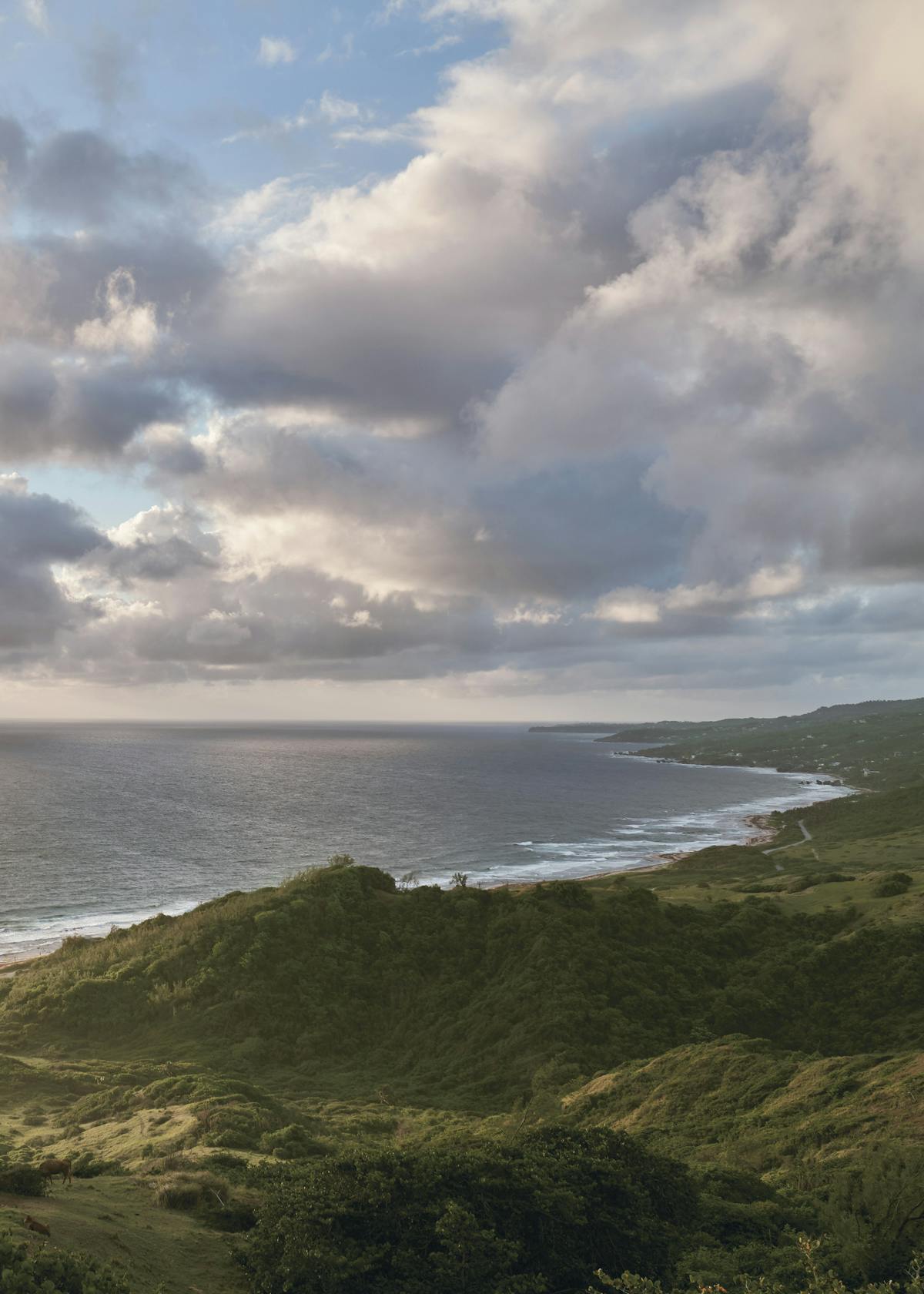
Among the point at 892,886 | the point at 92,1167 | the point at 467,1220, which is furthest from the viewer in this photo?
the point at 892,886

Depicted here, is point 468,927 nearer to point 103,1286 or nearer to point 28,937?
point 103,1286

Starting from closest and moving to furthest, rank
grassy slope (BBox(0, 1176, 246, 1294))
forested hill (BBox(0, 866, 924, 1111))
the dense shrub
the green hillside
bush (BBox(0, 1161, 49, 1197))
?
1. grassy slope (BBox(0, 1176, 246, 1294))
2. the dense shrub
3. the green hillside
4. bush (BBox(0, 1161, 49, 1197))
5. forested hill (BBox(0, 866, 924, 1111))

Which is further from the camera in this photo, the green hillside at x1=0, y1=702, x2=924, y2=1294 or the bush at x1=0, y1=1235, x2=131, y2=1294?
the green hillside at x1=0, y1=702, x2=924, y2=1294

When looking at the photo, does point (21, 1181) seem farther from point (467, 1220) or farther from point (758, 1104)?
point (758, 1104)

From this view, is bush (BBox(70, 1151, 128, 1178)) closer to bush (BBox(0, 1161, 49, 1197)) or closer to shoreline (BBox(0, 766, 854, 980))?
bush (BBox(0, 1161, 49, 1197))

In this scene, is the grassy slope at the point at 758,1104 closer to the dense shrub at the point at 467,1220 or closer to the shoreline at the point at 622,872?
the dense shrub at the point at 467,1220

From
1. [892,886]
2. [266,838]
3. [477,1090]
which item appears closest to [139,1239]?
[477,1090]

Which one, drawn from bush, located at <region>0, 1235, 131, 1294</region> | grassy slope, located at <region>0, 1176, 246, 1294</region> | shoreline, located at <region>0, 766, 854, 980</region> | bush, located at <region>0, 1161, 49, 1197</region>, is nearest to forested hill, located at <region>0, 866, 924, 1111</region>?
shoreline, located at <region>0, 766, 854, 980</region>
